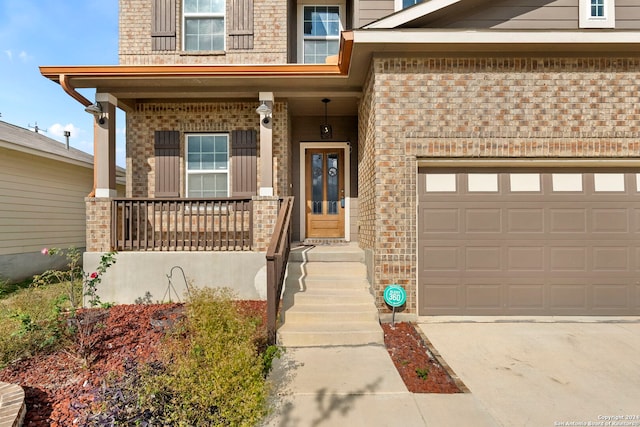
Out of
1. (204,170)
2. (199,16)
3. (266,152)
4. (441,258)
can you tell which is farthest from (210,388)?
(199,16)

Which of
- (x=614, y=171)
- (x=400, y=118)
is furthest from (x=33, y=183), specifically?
(x=614, y=171)

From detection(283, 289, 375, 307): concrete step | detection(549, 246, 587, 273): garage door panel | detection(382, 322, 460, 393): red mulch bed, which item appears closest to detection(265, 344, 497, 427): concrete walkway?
detection(382, 322, 460, 393): red mulch bed

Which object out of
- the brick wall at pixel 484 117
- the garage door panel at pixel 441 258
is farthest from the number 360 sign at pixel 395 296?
the garage door panel at pixel 441 258

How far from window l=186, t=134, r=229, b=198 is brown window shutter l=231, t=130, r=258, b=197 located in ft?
0.66

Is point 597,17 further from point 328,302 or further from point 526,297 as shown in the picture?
point 328,302

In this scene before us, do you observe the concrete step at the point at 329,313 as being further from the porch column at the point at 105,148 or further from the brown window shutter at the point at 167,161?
the porch column at the point at 105,148

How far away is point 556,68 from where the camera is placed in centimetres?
474

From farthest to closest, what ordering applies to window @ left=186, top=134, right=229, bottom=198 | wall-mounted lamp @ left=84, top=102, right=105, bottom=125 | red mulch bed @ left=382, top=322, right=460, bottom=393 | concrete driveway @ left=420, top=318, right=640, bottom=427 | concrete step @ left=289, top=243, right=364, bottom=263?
window @ left=186, top=134, right=229, bottom=198
wall-mounted lamp @ left=84, top=102, right=105, bottom=125
concrete step @ left=289, top=243, right=364, bottom=263
red mulch bed @ left=382, top=322, right=460, bottom=393
concrete driveway @ left=420, top=318, right=640, bottom=427

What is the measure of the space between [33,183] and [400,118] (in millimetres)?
8887

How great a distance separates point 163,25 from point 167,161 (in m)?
2.80

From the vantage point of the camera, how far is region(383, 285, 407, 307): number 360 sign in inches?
180

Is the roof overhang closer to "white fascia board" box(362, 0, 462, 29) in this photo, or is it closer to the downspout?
the downspout

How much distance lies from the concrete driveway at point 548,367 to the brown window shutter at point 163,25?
7100 mm

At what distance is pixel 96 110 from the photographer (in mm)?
5613
